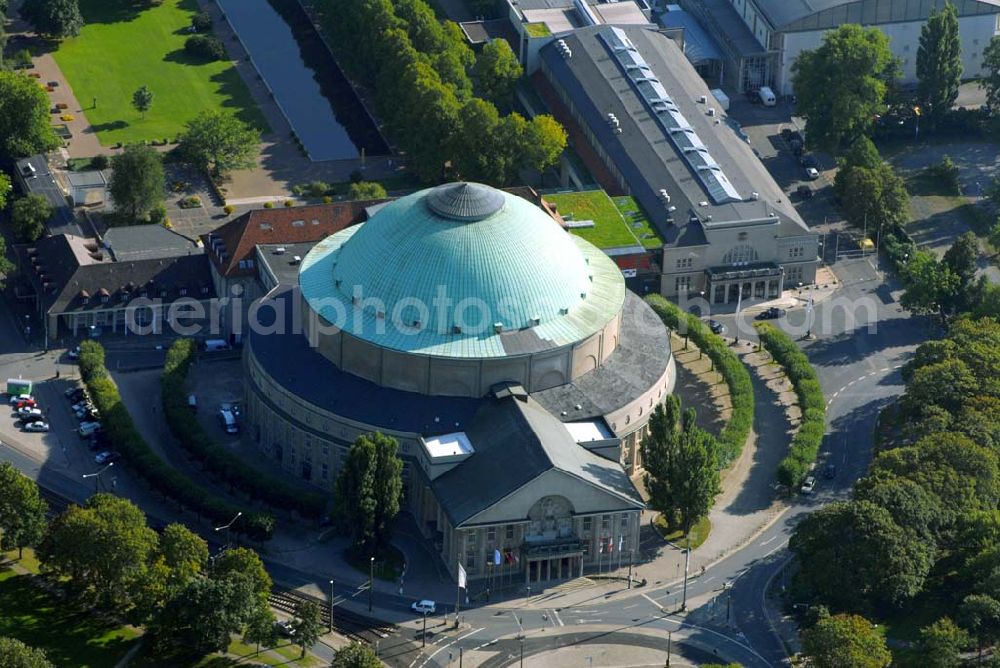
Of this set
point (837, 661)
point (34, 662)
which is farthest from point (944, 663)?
point (34, 662)

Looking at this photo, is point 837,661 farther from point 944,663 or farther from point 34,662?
point 34,662
